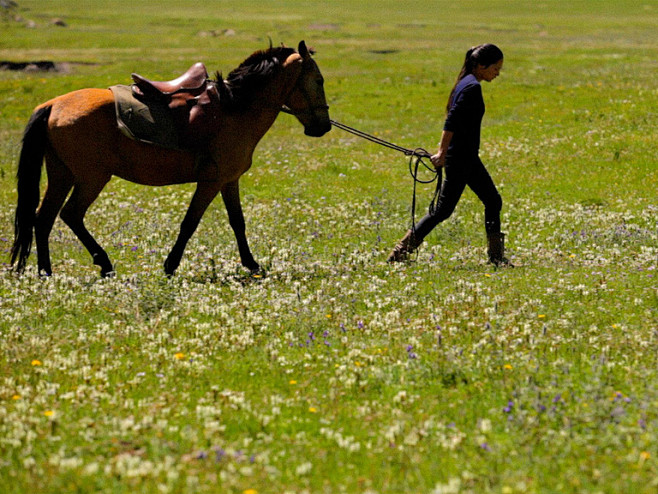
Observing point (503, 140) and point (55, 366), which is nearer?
point (55, 366)

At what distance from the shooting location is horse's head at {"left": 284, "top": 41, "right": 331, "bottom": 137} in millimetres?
11805

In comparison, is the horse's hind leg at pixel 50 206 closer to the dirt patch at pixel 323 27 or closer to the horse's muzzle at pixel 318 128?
the horse's muzzle at pixel 318 128

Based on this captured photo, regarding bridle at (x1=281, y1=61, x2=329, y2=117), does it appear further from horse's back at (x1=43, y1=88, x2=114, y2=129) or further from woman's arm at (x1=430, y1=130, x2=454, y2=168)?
horse's back at (x1=43, y1=88, x2=114, y2=129)

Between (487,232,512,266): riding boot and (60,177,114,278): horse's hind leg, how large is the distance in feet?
20.4

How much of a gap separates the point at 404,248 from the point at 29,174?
6.11 meters

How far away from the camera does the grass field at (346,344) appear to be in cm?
601

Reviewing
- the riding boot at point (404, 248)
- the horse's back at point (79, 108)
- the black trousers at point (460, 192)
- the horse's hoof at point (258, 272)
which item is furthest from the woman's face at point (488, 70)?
the horse's back at point (79, 108)

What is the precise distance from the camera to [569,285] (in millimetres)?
10672

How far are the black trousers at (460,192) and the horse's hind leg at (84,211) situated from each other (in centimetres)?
515

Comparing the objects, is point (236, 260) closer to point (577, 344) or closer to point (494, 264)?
point (494, 264)

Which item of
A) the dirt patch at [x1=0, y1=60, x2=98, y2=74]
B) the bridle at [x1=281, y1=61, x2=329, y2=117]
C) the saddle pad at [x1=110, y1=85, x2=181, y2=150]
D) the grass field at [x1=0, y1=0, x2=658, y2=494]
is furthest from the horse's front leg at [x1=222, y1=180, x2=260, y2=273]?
the dirt patch at [x1=0, y1=60, x2=98, y2=74]

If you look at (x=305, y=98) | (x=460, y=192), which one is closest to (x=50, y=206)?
(x=305, y=98)

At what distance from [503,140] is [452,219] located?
929 centimetres

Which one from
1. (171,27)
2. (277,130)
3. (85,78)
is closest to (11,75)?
(85,78)
